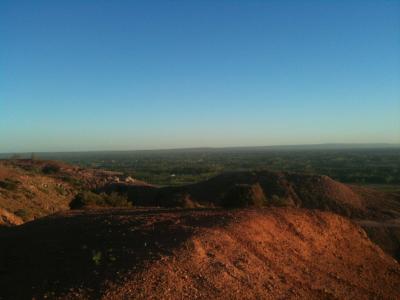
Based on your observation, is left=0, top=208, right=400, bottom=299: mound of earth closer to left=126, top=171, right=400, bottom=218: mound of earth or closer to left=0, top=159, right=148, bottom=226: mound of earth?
left=0, top=159, right=148, bottom=226: mound of earth

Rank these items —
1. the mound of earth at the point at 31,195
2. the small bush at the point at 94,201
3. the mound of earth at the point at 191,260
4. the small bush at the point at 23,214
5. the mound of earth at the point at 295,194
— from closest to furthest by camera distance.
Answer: the mound of earth at the point at 191,260 → the small bush at the point at 23,214 → the small bush at the point at 94,201 → the mound of earth at the point at 31,195 → the mound of earth at the point at 295,194

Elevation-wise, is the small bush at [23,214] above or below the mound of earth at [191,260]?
below

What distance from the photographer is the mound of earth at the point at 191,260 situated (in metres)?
9.44

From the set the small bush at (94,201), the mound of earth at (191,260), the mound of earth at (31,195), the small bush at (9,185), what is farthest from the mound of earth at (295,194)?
the mound of earth at (191,260)

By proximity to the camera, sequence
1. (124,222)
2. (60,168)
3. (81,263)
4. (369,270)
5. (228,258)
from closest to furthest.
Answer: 1. (81,263)
2. (228,258)
3. (124,222)
4. (369,270)
5. (60,168)

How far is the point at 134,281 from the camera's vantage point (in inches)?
367

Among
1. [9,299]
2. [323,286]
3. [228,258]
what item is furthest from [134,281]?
[323,286]

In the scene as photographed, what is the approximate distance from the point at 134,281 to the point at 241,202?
14234 millimetres

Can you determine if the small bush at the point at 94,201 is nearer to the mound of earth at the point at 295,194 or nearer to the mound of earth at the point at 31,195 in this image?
the mound of earth at the point at 31,195

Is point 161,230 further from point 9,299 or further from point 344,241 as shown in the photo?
point 344,241

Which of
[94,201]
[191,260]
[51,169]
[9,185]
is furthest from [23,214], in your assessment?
[51,169]

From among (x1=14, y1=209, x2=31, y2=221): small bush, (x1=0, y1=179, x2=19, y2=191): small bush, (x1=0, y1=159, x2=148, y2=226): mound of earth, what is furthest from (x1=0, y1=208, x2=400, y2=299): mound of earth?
(x1=0, y1=179, x2=19, y2=191): small bush

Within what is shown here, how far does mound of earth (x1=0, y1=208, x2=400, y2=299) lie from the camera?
31.0 feet

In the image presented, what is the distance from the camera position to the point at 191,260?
1093 centimetres
